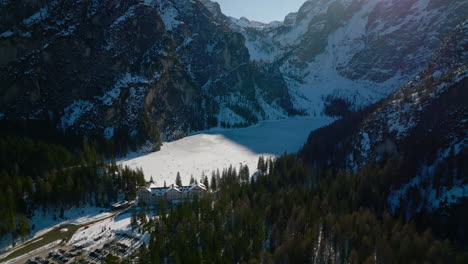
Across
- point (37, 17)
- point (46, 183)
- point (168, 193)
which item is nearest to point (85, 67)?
point (37, 17)

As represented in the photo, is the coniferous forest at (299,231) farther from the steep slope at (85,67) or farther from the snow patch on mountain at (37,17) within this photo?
the snow patch on mountain at (37,17)

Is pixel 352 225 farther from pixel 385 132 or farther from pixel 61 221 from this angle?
pixel 61 221

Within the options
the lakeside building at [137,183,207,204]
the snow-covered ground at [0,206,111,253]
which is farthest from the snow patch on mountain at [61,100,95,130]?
the lakeside building at [137,183,207,204]

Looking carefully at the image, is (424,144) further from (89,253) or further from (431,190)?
(89,253)

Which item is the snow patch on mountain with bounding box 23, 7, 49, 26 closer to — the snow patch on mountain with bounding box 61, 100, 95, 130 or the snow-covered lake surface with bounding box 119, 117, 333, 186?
the snow patch on mountain with bounding box 61, 100, 95, 130

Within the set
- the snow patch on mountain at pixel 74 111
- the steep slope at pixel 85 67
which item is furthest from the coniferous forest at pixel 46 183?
the steep slope at pixel 85 67

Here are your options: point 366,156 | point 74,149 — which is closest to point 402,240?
point 366,156
